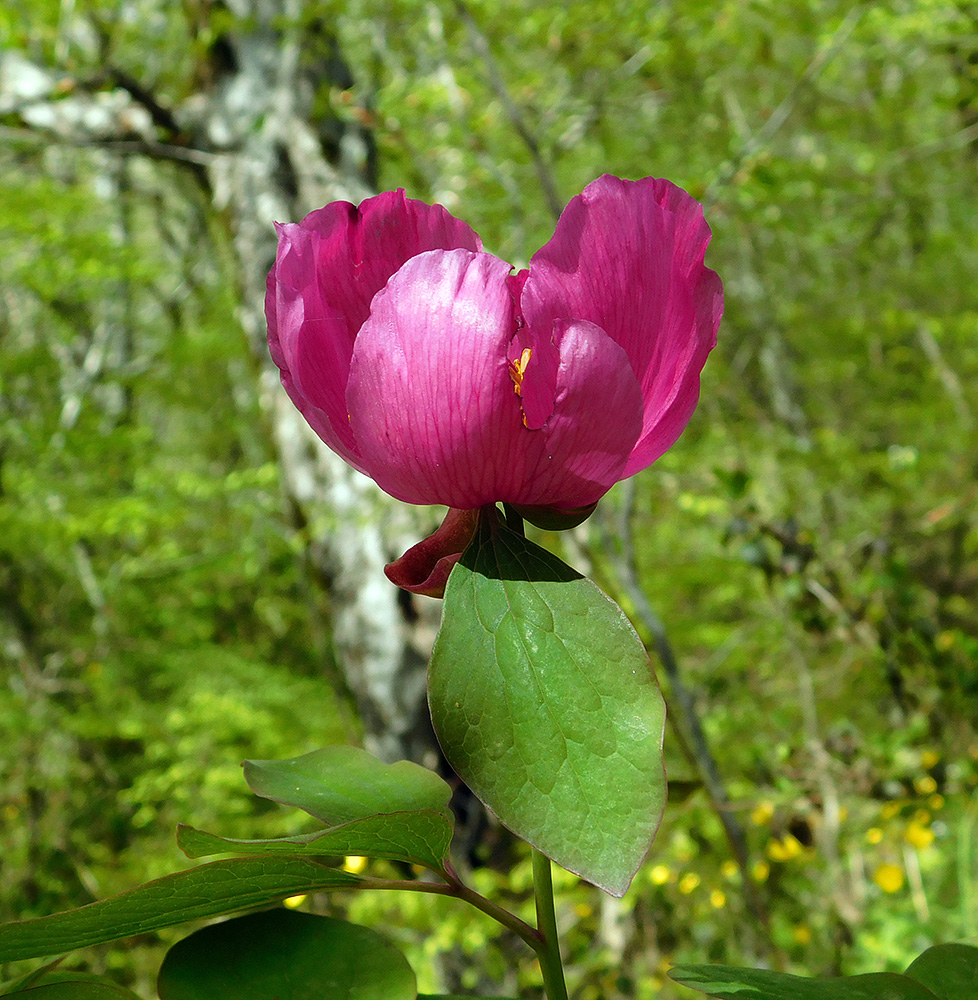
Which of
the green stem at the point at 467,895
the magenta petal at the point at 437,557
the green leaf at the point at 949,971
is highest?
the magenta petal at the point at 437,557

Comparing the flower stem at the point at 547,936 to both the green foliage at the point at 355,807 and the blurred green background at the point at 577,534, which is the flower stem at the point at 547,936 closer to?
Answer: the green foliage at the point at 355,807

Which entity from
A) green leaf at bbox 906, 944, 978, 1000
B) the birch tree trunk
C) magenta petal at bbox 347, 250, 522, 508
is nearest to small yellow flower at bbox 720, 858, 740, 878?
the birch tree trunk

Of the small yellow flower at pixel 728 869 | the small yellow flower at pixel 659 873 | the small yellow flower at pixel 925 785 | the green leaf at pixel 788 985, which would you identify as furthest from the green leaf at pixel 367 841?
the small yellow flower at pixel 728 869

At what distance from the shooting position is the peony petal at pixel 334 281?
0.38m

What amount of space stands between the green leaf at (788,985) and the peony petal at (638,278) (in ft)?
0.68

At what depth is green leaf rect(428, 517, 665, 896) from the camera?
0.30 meters

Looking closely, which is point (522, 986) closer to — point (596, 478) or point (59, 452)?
point (596, 478)

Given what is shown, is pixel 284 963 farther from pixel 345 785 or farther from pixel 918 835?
pixel 918 835

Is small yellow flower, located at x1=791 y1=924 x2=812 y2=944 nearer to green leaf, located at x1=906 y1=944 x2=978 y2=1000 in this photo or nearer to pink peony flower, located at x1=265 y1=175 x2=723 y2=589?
green leaf, located at x1=906 y1=944 x2=978 y2=1000

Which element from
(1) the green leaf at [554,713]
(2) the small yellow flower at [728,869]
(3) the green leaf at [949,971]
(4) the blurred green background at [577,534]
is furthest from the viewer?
(2) the small yellow flower at [728,869]

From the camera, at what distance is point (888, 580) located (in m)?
1.99

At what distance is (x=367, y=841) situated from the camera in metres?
0.34

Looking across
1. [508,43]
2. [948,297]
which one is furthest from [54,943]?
[948,297]

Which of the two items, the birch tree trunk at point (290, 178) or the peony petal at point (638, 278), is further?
the birch tree trunk at point (290, 178)
